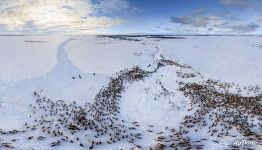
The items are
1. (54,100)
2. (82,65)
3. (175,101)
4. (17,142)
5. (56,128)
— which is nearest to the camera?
(17,142)

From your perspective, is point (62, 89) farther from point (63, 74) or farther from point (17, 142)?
point (17, 142)

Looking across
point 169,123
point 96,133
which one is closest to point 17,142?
point 96,133

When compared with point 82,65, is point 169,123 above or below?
below

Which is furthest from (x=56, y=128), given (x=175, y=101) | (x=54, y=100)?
(x=175, y=101)

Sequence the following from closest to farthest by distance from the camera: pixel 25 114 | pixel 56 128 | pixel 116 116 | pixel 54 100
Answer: pixel 56 128
pixel 25 114
pixel 116 116
pixel 54 100

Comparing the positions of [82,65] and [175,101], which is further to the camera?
[82,65]

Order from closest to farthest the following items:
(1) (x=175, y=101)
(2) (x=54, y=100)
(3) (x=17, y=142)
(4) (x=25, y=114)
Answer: (3) (x=17, y=142) → (4) (x=25, y=114) → (2) (x=54, y=100) → (1) (x=175, y=101)

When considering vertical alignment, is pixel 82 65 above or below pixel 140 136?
above

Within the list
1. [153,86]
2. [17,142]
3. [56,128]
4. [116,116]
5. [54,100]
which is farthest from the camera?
[153,86]

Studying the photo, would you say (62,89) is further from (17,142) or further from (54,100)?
(17,142)
